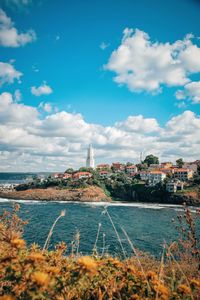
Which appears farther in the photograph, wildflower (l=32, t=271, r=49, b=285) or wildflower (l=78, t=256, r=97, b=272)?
wildflower (l=78, t=256, r=97, b=272)

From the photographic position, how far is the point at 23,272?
2010mm

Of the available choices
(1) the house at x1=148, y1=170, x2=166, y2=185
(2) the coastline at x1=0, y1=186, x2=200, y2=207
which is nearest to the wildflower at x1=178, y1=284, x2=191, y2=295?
(2) the coastline at x1=0, y1=186, x2=200, y2=207

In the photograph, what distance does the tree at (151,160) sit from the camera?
12061 centimetres

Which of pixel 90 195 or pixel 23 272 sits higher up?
pixel 23 272

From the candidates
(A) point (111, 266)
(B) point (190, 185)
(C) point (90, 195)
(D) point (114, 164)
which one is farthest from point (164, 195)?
(A) point (111, 266)

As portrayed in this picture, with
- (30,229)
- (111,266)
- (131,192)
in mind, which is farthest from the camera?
(131,192)

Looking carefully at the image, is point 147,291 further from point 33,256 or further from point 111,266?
point 33,256

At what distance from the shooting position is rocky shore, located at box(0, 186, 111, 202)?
258 ft

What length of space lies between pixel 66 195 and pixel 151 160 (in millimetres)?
55102

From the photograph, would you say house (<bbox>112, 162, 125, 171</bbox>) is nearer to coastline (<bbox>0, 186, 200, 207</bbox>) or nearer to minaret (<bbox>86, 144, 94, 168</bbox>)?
minaret (<bbox>86, 144, 94, 168</bbox>)

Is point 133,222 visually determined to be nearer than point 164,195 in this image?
Yes

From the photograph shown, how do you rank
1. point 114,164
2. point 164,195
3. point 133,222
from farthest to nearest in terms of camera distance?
point 114,164 < point 164,195 < point 133,222

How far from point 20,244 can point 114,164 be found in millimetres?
134633

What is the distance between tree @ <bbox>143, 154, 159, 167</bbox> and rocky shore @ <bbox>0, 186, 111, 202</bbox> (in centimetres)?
4395
